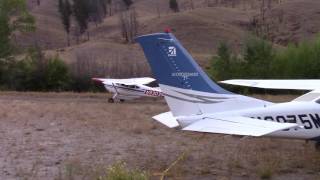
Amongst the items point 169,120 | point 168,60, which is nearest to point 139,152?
point 169,120

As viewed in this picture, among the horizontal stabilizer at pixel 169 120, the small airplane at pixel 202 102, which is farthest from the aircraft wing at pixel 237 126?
the horizontal stabilizer at pixel 169 120

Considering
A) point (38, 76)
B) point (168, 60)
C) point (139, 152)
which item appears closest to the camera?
point (168, 60)

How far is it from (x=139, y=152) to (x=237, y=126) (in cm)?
334

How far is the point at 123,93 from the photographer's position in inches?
1171

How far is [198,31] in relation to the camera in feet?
303

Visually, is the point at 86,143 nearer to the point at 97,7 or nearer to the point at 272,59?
the point at 272,59

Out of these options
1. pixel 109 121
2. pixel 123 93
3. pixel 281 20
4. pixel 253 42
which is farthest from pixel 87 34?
pixel 109 121

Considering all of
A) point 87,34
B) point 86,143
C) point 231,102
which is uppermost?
point 231,102

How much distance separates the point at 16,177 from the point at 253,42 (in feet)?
144

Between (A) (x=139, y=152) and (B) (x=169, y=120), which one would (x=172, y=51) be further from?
(A) (x=139, y=152)

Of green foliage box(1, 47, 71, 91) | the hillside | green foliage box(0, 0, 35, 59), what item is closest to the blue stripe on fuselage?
green foliage box(1, 47, 71, 91)

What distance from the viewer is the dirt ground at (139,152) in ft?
35.3

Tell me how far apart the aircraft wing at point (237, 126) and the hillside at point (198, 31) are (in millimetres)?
55982

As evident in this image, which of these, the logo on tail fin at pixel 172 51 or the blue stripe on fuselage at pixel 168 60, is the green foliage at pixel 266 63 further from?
the logo on tail fin at pixel 172 51
